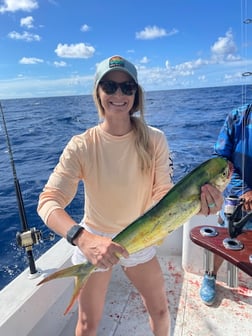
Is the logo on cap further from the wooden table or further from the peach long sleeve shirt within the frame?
the wooden table

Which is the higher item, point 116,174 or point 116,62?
→ point 116,62

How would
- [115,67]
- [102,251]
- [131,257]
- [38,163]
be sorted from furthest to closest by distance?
1. [38,163]
2. [131,257]
3. [115,67]
4. [102,251]

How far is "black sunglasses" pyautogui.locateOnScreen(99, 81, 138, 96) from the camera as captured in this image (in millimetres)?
1462

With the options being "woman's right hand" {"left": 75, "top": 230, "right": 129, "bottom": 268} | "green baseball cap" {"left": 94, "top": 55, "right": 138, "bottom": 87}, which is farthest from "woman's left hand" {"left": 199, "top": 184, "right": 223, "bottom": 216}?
"green baseball cap" {"left": 94, "top": 55, "right": 138, "bottom": 87}

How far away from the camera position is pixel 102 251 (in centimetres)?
111

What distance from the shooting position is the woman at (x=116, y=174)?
4.79 feet

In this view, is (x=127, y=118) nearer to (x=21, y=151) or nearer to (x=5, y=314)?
(x=5, y=314)

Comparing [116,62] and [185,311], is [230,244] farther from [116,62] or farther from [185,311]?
[116,62]

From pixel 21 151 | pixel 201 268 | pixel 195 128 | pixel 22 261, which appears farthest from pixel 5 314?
pixel 195 128

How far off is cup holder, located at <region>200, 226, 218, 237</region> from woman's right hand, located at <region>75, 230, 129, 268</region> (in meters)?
0.80

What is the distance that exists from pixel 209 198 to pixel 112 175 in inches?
20.8

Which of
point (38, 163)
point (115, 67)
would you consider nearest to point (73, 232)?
point (115, 67)

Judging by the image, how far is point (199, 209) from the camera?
1.15 metres

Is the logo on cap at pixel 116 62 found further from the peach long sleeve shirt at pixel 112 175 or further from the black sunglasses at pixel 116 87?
the peach long sleeve shirt at pixel 112 175
